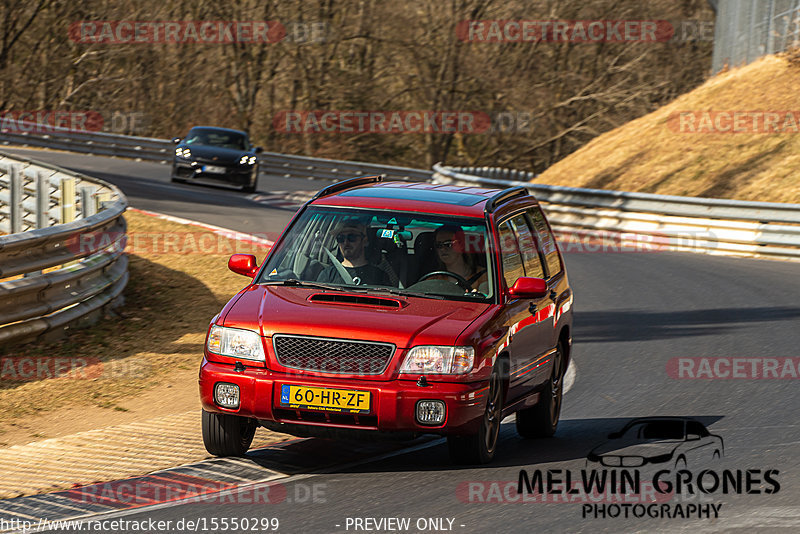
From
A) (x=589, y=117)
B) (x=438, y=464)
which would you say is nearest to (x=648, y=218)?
(x=438, y=464)

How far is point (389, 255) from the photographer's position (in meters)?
7.54

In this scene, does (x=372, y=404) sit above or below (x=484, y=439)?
above

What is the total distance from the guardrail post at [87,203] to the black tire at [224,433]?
8167 millimetres

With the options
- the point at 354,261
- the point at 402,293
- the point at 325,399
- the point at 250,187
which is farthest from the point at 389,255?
the point at 250,187

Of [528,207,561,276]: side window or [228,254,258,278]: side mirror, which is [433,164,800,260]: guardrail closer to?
[528,207,561,276]: side window

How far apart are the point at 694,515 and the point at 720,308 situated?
9195mm

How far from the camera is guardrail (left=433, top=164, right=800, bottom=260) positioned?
2067 centimetres

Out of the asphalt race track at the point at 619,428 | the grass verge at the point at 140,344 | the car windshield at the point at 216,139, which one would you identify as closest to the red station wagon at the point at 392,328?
the asphalt race track at the point at 619,428

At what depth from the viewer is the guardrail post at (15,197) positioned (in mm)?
16297

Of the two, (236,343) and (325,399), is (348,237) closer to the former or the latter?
(236,343)

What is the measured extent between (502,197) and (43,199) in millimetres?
9090

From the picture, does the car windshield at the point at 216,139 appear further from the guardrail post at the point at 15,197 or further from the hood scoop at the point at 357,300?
the hood scoop at the point at 357,300

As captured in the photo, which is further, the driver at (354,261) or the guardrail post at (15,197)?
the guardrail post at (15,197)

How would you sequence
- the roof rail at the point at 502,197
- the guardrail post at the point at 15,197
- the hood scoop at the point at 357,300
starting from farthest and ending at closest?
the guardrail post at the point at 15,197 < the roof rail at the point at 502,197 < the hood scoop at the point at 357,300
